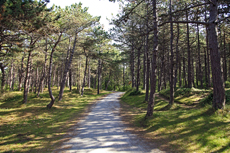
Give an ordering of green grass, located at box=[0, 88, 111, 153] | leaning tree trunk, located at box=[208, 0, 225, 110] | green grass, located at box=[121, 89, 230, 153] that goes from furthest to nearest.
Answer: leaning tree trunk, located at box=[208, 0, 225, 110] < green grass, located at box=[0, 88, 111, 153] < green grass, located at box=[121, 89, 230, 153]

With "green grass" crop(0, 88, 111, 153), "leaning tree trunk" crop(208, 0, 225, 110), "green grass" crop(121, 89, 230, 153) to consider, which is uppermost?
"leaning tree trunk" crop(208, 0, 225, 110)

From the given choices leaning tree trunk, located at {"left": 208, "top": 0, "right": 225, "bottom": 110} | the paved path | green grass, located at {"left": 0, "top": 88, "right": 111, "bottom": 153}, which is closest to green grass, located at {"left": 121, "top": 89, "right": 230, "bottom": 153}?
leaning tree trunk, located at {"left": 208, "top": 0, "right": 225, "bottom": 110}

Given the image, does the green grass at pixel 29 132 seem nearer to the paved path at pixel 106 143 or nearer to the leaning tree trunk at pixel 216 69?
the paved path at pixel 106 143

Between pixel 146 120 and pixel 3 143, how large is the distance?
7.27m

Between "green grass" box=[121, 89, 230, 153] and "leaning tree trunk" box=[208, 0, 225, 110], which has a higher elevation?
"leaning tree trunk" box=[208, 0, 225, 110]

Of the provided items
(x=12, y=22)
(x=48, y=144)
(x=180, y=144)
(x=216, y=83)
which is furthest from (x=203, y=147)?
(x=12, y=22)

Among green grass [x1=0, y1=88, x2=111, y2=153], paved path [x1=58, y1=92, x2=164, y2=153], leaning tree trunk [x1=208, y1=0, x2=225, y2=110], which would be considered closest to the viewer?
paved path [x1=58, y1=92, x2=164, y2=153]

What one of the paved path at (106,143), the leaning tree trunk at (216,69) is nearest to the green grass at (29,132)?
the paved path at (106,143)

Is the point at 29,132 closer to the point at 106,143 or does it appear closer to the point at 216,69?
the point at 106,143

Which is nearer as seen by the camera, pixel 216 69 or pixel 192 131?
pixel 192 131

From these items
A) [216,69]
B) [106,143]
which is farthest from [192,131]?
[106,143]

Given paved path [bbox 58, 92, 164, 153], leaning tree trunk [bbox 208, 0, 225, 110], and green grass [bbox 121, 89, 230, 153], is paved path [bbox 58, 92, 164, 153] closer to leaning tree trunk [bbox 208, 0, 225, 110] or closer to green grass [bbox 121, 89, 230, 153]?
green grass [bbox 121, 89, 230, 153]

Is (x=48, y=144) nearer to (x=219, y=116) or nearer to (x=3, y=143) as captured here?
(x=3, y=143)

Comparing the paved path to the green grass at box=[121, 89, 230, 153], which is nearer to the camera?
the green grass at box=[121, 89, 230, 153]
